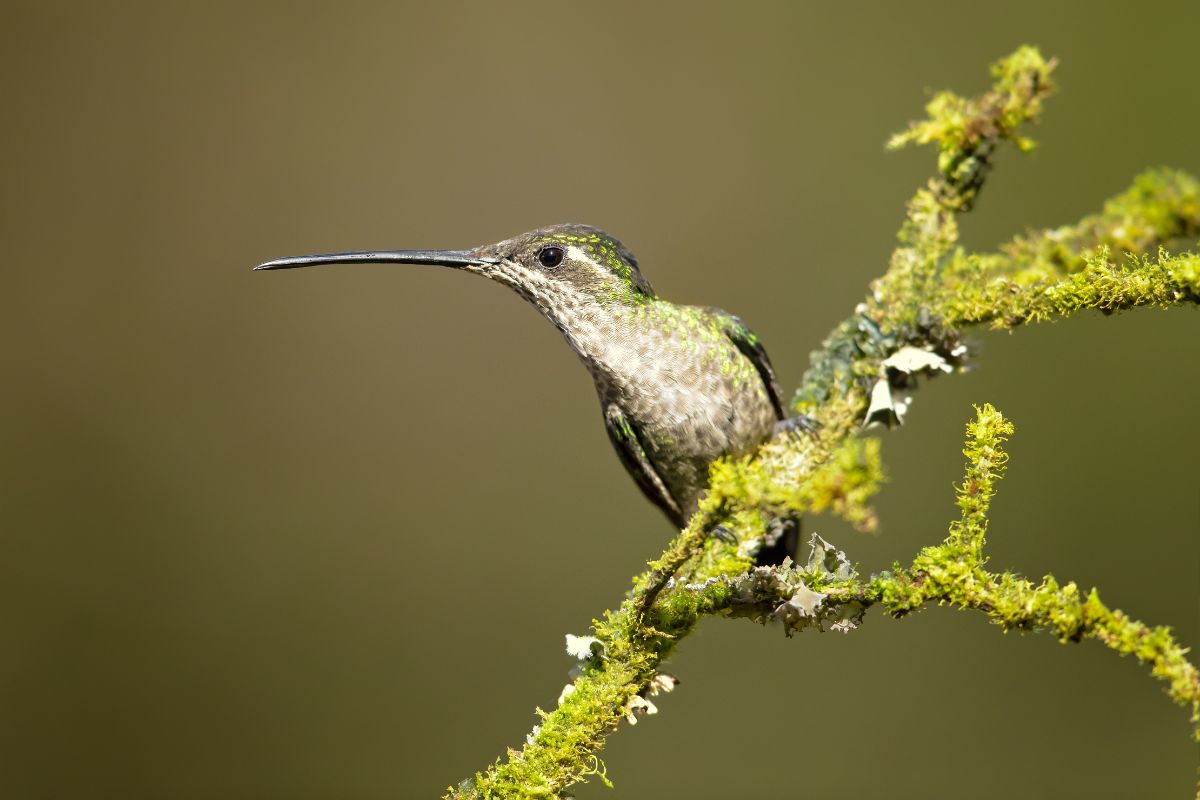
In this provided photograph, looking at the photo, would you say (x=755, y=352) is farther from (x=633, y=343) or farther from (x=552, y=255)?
(x=552, y=255)

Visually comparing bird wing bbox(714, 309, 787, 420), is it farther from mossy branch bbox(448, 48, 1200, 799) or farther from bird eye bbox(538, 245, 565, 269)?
bird eye bbox(538, 245, 565, 269)

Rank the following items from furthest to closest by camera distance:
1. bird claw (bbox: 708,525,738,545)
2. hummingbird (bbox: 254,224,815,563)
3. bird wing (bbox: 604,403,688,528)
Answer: bird wing (bbox: 604,403,688,528), hummingbird (bbox: 254,224,815,563), bird claw (bbox: 708,525,738,545)

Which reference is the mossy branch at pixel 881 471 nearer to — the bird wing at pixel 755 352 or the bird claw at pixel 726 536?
the bird claw at pixel 726 536

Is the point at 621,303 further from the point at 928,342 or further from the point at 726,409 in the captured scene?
the point at 928,342

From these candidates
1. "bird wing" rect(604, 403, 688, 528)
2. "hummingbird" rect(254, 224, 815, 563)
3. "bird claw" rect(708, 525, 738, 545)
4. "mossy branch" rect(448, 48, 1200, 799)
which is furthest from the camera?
"bird wing" rect(604, 403, 688, 528)

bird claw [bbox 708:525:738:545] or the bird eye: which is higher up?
the bird eye

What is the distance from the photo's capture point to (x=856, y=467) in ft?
2.88

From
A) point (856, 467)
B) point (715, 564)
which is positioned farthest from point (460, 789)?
point (856, 467)

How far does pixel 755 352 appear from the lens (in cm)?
210

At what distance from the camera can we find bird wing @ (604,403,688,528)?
2.01 metres

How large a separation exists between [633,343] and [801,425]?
0.36 m

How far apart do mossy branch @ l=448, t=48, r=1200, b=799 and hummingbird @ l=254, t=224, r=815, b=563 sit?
0.57 feet

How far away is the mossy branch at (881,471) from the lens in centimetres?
108

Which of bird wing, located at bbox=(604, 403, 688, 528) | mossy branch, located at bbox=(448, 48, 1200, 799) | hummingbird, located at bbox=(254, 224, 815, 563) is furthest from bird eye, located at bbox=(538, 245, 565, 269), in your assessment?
mossy branch, located at bbox=(448, 48, 1200, 799)
